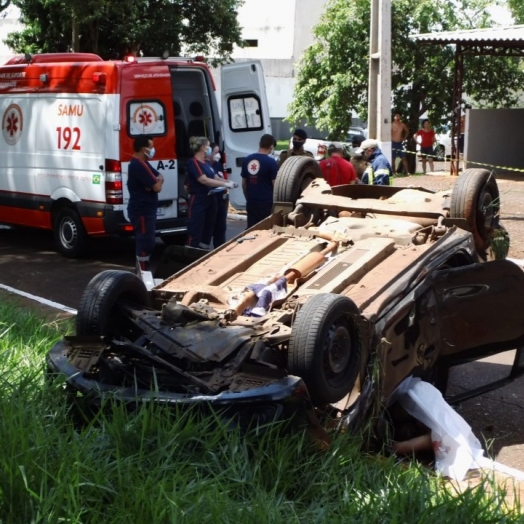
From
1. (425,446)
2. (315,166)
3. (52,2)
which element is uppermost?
(52,2)

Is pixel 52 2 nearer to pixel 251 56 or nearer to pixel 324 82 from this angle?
pixel 324 82

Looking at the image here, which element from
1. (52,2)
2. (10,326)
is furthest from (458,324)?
(52,2)

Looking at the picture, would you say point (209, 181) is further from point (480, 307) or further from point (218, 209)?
point (480, 307)

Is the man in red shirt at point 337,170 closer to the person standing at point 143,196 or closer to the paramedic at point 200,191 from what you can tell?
the paramedic at point 200,191

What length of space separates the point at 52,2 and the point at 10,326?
12813 mm

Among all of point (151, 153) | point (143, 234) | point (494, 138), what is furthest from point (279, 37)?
point (143, 234)

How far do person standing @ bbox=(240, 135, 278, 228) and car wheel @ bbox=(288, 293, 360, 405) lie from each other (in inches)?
227

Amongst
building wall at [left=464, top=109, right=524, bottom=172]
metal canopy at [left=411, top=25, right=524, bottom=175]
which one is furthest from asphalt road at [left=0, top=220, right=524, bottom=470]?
building wall at [left=464, top=109, right=524, bottom=172]

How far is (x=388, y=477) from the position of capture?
4719mm

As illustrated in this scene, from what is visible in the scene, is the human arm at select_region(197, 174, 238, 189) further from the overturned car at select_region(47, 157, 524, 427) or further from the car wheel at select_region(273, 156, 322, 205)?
the overturned car at select_region(47, 157, 524, 427)

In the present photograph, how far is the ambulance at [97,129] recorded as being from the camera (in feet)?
37.3

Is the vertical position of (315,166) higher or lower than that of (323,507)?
higher

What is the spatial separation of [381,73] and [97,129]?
4.73m

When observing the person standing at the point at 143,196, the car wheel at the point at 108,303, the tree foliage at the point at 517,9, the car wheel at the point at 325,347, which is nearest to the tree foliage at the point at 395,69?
the tree foliage at the point at 517,9
